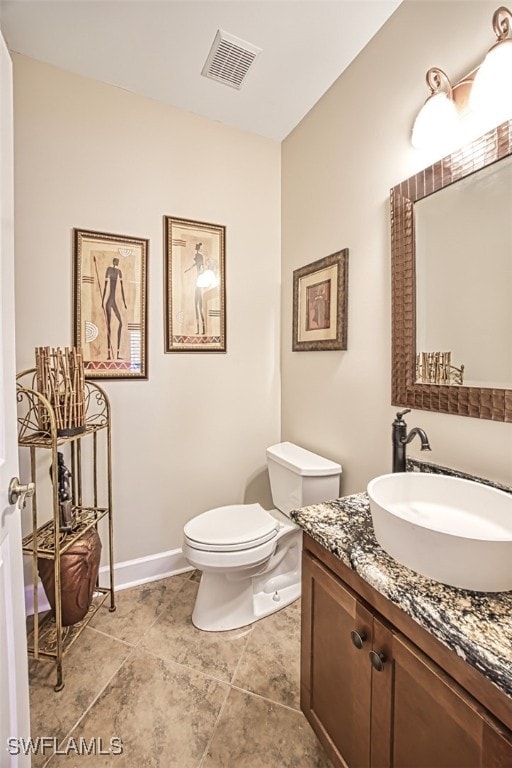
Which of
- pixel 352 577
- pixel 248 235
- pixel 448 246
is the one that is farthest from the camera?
pixel 248 235

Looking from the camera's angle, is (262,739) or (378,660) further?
(262,739)

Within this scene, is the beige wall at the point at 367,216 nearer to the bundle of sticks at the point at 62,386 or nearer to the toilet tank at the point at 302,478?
the toilet tank at the point at 302,478

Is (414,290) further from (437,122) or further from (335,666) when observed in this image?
(335,666)

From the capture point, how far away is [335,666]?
0.95 metres

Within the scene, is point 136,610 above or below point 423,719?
below

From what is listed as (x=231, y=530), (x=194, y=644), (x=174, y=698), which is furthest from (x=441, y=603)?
(x=194, y=644)

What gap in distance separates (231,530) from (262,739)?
2.28 ft

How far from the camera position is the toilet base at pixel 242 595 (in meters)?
1.60

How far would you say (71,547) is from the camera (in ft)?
4.84

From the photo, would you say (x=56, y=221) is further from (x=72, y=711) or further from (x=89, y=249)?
(x=72, y=711)

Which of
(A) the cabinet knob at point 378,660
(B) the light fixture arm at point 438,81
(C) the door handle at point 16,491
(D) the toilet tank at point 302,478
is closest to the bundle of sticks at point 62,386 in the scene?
(C) the door handle at point 16,491

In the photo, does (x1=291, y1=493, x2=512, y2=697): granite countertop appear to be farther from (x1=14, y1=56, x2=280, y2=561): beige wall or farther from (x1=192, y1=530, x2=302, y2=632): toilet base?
(x1=14, y1=56, x2=280, y2=561): beige wall

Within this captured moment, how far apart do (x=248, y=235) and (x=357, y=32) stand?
103 cm

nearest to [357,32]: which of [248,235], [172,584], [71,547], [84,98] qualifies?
[248,235]
